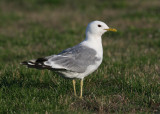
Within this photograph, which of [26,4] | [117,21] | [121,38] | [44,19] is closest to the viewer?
[121,38]

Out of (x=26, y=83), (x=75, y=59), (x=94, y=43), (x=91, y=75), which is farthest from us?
(x=91, y=75)

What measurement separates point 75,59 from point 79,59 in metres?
0.08

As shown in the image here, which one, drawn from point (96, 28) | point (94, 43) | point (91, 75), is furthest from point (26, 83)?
point (96, 28)

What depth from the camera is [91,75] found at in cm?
728

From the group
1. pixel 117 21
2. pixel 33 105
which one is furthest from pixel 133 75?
pixel 117 21

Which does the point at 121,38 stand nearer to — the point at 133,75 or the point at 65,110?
the point at 133,75

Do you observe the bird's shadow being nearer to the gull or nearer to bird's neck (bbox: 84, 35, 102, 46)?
the gull

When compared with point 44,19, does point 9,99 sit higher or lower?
lower

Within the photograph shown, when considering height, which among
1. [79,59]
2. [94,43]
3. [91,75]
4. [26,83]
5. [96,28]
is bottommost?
[26,83]

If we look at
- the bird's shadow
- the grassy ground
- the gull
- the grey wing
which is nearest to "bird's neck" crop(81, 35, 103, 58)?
the gull

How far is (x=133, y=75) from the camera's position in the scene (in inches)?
278

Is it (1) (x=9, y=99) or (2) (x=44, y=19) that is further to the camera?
(2) (x=44, y=19)

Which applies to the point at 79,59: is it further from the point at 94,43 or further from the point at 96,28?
the point at 96,28

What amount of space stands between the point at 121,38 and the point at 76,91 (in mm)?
6771
